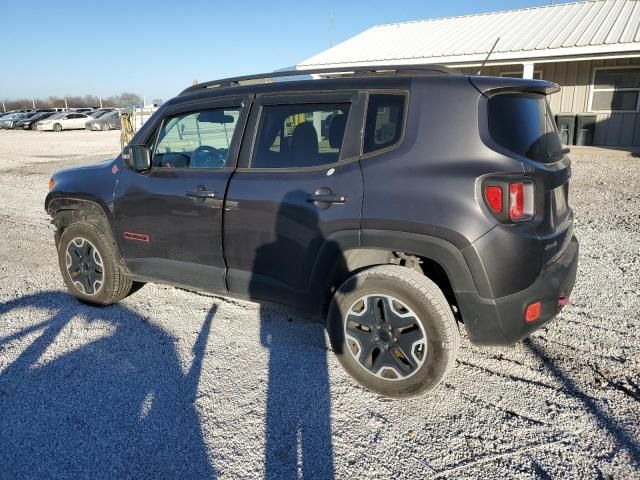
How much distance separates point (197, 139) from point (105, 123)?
35.3 m

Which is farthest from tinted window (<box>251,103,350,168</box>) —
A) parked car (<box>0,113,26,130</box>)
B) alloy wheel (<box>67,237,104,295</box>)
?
parked car (<box>0,113,26,130</box>)

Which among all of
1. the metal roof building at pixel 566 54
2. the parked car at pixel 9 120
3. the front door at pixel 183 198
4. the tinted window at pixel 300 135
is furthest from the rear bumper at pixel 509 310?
the parked car at pixel 9 120

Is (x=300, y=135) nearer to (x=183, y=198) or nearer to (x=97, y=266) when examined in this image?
(x=183, y=198)

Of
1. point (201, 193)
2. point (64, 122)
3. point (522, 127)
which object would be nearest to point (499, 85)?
point (522, 127)

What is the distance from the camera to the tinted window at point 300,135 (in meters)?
2.97

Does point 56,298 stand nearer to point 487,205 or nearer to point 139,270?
point 139,270

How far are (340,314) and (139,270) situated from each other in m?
1.95

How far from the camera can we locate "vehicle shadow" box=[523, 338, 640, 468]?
7.79 feet

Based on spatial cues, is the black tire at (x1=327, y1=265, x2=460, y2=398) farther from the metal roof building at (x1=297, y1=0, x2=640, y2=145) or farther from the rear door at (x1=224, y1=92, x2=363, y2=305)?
the metal roof building at (x1=297, y1=0, x2=640, y2=145)

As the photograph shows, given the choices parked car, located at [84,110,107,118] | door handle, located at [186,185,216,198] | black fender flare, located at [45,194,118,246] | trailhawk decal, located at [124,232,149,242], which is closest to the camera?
door handle, located at [186,185,216,198]

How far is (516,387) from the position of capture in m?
2.92

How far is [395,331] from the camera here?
280 centimetres

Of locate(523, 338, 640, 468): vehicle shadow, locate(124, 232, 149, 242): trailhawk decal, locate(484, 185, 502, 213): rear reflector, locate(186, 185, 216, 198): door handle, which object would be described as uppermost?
locate(484, 185, 502, 213): rear reflector

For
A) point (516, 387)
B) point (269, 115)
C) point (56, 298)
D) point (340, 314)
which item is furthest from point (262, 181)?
point (56, 298)
